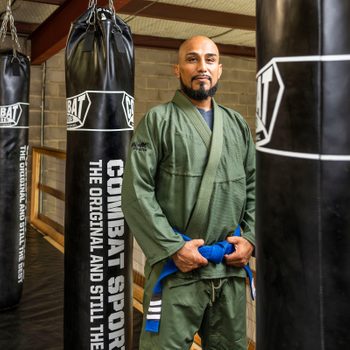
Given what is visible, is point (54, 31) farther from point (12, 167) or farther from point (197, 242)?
point (197, 242)

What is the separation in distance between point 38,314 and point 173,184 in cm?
206

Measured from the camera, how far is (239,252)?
6.08 feet

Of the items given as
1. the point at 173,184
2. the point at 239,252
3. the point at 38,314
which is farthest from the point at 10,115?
the point at 239,252

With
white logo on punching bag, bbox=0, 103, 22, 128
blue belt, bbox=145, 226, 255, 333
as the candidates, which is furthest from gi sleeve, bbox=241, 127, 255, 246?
white logo on punching bag, bbox=0, 103, 22, 128

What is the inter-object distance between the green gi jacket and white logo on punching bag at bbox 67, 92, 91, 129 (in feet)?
1.55

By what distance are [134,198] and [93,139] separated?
1.76 feet

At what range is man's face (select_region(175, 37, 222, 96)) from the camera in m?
1.90

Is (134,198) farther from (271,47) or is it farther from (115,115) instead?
(271,47)

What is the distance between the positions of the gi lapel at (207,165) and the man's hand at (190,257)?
0.08 metres

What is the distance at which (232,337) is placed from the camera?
191 cm

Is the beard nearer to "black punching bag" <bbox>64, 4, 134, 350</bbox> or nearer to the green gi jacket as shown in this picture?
the green gi jacket

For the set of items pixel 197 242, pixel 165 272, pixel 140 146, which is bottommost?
pixel 165 272

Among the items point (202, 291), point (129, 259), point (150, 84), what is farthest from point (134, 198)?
point (150, 84)

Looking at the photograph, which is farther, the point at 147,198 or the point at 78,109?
the point at 78,109
